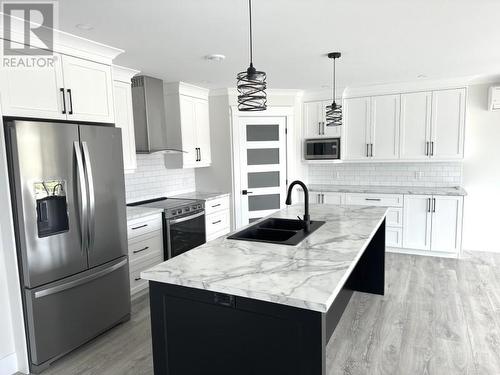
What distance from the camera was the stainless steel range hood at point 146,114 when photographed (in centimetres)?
400

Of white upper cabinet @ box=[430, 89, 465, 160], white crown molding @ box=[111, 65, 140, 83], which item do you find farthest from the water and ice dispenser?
white upper cabinet @ box=[430, 89, 465, 160]

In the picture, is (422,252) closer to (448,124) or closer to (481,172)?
(481,172)

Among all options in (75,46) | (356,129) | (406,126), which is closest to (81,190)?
(75,46)

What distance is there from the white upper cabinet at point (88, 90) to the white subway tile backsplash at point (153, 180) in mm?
1218

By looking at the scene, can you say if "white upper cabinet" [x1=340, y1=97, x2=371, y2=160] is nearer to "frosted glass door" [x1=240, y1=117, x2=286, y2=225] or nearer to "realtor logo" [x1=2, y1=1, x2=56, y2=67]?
"frosted glass door" [x1=240, y1=117, x2=286, y2=225]

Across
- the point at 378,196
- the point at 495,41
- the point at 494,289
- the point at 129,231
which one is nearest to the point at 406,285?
the point at 494,289

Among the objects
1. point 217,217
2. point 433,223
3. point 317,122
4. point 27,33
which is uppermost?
point 27,33

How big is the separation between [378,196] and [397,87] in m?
1.60

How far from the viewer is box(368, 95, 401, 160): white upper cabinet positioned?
16.3 ft

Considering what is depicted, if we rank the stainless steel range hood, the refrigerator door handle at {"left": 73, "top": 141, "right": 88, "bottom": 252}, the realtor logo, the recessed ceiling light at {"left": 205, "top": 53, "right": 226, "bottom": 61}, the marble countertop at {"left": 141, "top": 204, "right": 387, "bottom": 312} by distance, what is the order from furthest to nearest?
the stainless steel range hood, the recessed ceiling light at {"left": 205, "top": 53, "right": 226, "bottom": 61}, the refrigerator door handle at {"left": 73, "top": 141, "right": 88, "bottom": 252}, the realtor logo, the marble countertop at {"left": 141, "top": 204, "right": 387, "bottom": 312}

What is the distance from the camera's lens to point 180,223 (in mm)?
3943

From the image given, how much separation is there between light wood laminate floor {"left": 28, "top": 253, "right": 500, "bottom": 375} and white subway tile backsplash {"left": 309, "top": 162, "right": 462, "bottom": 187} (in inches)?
64.2

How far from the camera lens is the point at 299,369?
1.48 meters

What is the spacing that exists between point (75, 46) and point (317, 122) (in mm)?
3649
